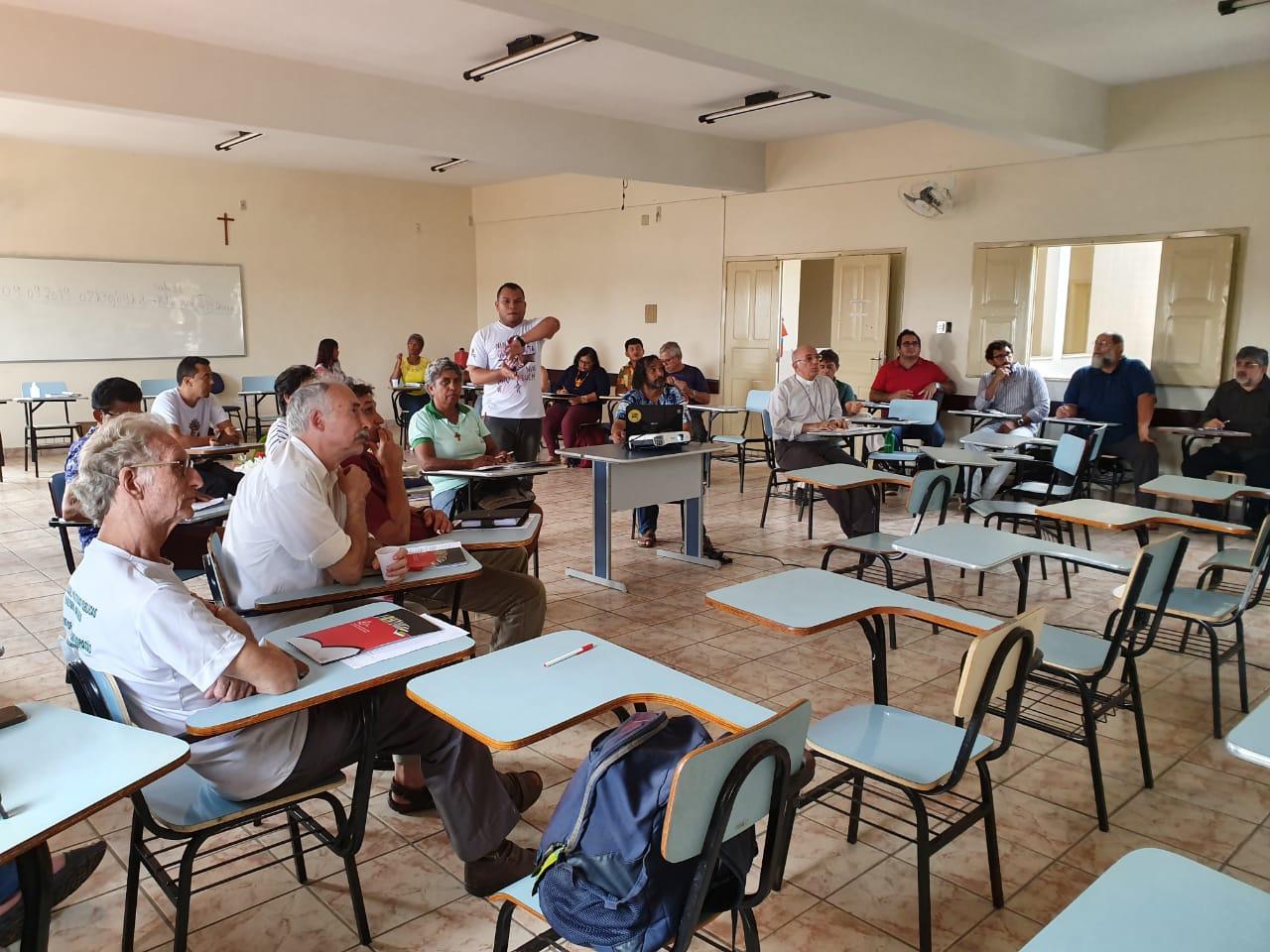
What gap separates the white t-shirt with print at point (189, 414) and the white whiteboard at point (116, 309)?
17.6ft

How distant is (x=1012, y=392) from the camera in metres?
7.34

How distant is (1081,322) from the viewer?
39.6 ft

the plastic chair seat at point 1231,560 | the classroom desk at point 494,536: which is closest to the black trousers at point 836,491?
the plastic chair seat at point 1231,560

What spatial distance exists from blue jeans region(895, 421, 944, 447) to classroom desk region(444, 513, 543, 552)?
16.6 ft

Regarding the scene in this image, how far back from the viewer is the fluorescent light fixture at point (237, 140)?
8.94 m

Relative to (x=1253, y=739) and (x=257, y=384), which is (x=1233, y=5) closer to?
(x=1253, y=739)

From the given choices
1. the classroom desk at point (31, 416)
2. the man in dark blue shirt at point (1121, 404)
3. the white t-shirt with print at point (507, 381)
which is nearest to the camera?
the white t-shirt with print at point (507, 381)

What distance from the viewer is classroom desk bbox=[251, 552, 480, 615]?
2.42 metres

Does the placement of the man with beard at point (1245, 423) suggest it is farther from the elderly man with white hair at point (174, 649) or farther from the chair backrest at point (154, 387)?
the chair backrest at point (154, 387)

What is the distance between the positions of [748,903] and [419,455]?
3091 mm

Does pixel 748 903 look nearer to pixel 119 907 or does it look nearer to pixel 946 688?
pixel 119 907

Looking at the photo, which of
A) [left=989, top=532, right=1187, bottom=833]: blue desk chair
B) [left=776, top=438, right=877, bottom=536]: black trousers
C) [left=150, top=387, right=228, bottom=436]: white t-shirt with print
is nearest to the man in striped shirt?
[left=776, top=438, right=877, bottom=536]: black trousers

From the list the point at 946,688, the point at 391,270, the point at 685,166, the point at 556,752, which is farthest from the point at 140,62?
the point at 391,270

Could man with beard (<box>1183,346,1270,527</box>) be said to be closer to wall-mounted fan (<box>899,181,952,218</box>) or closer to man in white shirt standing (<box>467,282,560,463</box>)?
wall-mounted fan (<box>899,181,952,218</box>)
